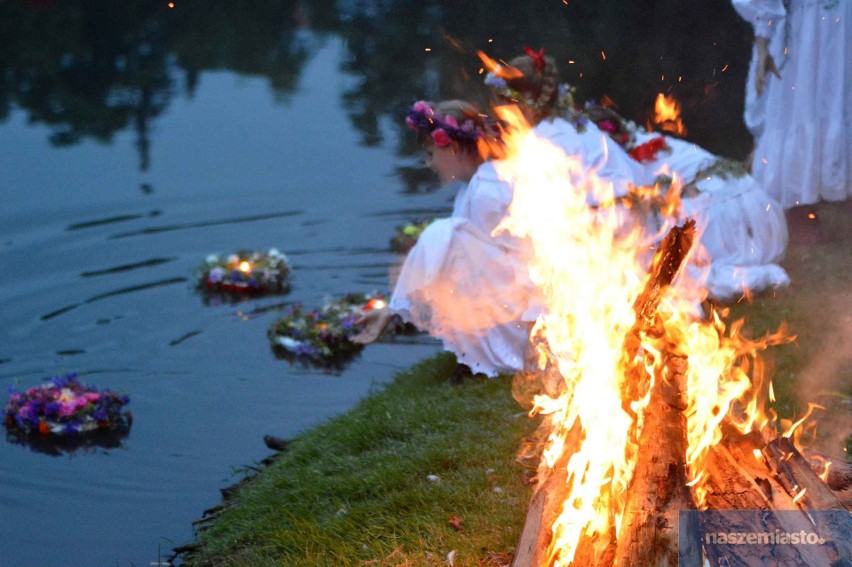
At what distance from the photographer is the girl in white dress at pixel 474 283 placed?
23.8 feet

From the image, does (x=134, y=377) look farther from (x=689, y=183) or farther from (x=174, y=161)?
(x=174, y=161)

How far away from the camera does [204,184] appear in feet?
45.2

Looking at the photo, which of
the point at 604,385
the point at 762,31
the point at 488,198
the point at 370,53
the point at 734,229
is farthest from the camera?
the point at 370,53

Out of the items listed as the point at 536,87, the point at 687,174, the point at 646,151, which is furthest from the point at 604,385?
the point at 646,151

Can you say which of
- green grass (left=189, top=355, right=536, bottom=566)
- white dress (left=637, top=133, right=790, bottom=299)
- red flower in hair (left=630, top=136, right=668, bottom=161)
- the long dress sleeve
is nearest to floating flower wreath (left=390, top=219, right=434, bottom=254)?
red flower in hair (left=630, top=136, right=668, bottom=161)

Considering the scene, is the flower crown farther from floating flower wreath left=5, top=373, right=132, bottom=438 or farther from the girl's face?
floating flower wreath left=5, top=373, right=132, bottom=438

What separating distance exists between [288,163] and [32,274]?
4741 millimetres

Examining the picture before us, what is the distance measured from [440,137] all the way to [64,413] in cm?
313

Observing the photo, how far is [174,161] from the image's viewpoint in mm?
14742

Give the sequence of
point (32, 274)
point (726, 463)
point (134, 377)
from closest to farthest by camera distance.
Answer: point (726, 463), point (134, 377), point (32, 274)

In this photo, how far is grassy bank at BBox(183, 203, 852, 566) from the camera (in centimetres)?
503

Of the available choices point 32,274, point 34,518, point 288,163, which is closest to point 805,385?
point 34,518

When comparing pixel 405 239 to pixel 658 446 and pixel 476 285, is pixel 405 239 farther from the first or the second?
pixel 658 446

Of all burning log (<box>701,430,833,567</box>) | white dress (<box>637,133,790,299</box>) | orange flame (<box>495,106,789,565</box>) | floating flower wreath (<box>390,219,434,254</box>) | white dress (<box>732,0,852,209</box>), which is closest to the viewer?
burning log (<box>701,430,833,567</box>)
